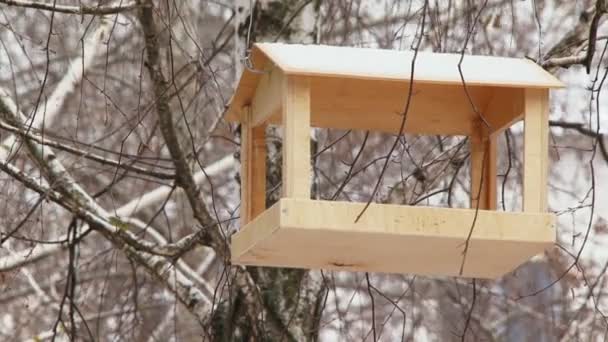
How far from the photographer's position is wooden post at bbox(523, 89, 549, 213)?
2.86 metres

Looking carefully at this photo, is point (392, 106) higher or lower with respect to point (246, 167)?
higher

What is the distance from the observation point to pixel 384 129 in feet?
10.7

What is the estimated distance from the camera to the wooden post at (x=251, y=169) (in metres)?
3.25

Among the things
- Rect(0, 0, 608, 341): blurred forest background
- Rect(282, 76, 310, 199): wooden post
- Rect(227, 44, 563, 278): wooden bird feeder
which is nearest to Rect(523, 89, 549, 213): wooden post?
Rect(227, 44, 563, 278): wooden bird feeder

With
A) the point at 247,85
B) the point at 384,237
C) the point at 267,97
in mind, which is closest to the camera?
the point at 384,237

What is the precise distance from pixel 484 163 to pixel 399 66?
47 cm

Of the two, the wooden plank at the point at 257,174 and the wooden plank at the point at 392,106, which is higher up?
the wooden plank at the point at 392,106

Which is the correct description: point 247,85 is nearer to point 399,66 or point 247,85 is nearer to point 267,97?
point 267,97

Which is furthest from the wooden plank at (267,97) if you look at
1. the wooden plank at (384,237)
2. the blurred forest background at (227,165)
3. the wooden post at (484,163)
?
the wooden post at (484,163)

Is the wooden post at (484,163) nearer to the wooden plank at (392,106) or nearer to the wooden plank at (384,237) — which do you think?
the wooden plank at (392,106)

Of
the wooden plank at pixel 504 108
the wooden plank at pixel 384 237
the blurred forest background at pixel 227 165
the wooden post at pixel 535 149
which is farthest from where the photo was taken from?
the blurred forest background at pixel 227 165

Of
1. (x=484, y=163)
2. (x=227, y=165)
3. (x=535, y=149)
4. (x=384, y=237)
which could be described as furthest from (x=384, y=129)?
(x=227, y=165)

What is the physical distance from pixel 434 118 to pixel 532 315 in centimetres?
335

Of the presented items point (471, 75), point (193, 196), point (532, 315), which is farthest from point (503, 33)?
point (471, 75)
